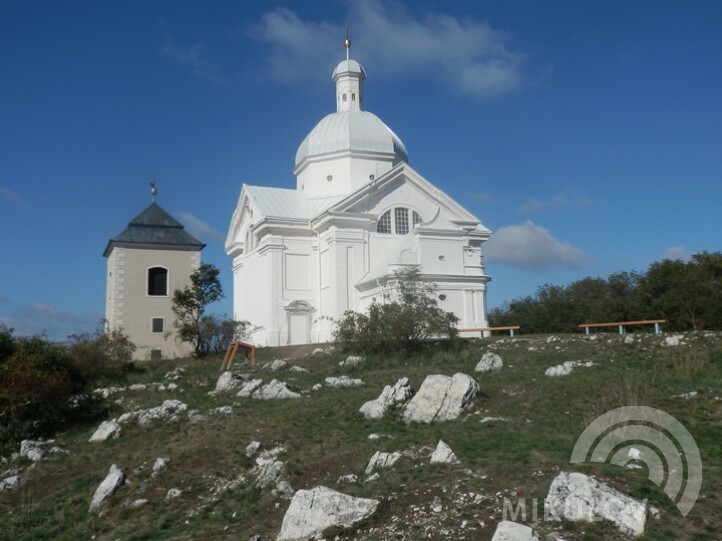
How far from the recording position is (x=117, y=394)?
69.0 feet

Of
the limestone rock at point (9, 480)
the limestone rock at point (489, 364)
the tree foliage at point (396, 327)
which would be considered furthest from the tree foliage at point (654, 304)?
the limestone rock at point (9, 480)

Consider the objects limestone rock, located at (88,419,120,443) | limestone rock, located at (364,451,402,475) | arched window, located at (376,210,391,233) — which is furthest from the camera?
arched window, located at (376,210,391,233)

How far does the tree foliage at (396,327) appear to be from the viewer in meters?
23.9

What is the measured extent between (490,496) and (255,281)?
94.0 feet

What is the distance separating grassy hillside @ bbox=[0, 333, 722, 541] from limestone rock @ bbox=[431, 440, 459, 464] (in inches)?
6.7

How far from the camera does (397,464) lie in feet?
37.1

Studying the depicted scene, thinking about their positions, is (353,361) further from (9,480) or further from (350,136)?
(350,136)

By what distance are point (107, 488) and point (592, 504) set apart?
8239mm

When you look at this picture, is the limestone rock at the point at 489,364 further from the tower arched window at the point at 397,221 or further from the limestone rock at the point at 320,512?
the tower arched window at the point at 397,221

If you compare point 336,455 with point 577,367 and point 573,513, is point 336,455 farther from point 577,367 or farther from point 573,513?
point 577,367

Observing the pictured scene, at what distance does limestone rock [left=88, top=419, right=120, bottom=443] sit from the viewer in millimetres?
16641

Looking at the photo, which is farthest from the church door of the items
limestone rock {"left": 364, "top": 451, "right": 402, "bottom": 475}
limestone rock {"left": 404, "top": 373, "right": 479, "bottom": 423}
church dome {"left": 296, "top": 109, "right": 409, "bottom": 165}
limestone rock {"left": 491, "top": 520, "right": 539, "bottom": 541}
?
limestone rock {"left": 491, "top": 520, "right": 539, "bottom": 541}

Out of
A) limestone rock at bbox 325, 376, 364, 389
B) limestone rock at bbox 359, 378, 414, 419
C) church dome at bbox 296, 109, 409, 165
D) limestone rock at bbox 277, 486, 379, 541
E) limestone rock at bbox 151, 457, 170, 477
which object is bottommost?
limestone rock at bbox 277, 486, 379, 541

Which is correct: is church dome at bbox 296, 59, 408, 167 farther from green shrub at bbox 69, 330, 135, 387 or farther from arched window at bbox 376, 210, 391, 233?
green shrub at bbox 69, 330, 135, 387
